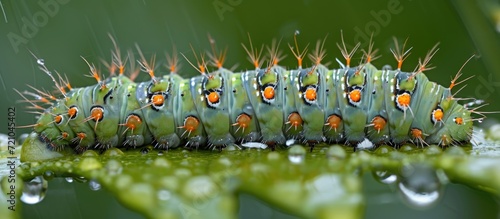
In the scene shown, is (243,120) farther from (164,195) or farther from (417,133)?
(164,195)

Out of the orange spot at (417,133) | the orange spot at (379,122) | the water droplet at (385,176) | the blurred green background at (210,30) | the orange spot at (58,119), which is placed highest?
the blurred green background at (210,30)

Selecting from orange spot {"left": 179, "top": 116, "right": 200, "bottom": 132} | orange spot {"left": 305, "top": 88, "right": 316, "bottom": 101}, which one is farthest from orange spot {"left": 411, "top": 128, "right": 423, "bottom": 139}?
orange spot {"left": 179, "top": 116, "right": 200, "bottom": 132}

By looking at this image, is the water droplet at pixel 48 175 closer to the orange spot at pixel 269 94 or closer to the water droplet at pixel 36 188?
the water droplet at pixel 36 188

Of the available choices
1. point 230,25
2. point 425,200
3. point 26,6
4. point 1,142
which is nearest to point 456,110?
point 425,200

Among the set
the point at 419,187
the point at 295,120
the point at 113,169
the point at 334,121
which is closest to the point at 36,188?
the point at 113,169

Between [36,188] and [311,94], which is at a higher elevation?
[311,94]

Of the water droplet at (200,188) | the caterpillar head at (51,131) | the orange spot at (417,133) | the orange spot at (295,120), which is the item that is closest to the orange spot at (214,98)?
the orange spot at (295,120)
